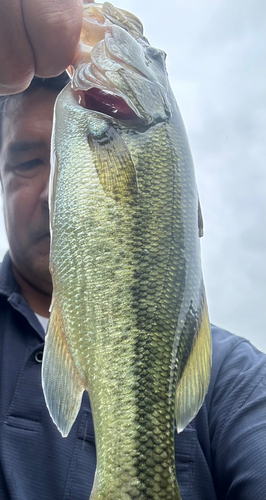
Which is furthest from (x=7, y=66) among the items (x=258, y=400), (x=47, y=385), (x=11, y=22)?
(x=258, y=400)

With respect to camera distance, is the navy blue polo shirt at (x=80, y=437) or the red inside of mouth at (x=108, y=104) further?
the navy blue polo shirt at (x=80, y=437)

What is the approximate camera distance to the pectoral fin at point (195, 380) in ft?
3.47

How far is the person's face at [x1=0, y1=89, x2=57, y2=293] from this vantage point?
2.54 meters

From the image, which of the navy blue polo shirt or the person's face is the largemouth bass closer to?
the navy blue polo shirt

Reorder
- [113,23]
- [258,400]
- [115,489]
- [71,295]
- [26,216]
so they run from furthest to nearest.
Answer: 1. [26,216]
2. [258,400]
3. [113,23]
4. [71,295]
5. [115,489]

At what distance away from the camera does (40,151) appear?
257 cm

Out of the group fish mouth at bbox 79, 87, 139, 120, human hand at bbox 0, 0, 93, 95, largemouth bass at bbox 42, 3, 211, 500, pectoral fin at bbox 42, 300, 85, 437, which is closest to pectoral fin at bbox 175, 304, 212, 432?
largemouth bass at bbox 42, 3, 211, 500

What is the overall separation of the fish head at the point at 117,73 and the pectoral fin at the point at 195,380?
2.33 feet

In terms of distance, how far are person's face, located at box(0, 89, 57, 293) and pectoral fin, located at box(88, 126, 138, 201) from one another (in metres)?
1.32

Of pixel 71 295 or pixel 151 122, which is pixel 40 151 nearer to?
pixel 151 122

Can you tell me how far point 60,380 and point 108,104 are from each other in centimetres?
90

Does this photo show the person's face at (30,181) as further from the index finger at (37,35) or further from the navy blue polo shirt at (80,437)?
the index finger at (37,35)

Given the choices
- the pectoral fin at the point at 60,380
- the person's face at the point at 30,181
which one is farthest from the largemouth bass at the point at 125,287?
the person's face at the point at 30,181

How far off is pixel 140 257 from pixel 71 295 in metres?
0.22
